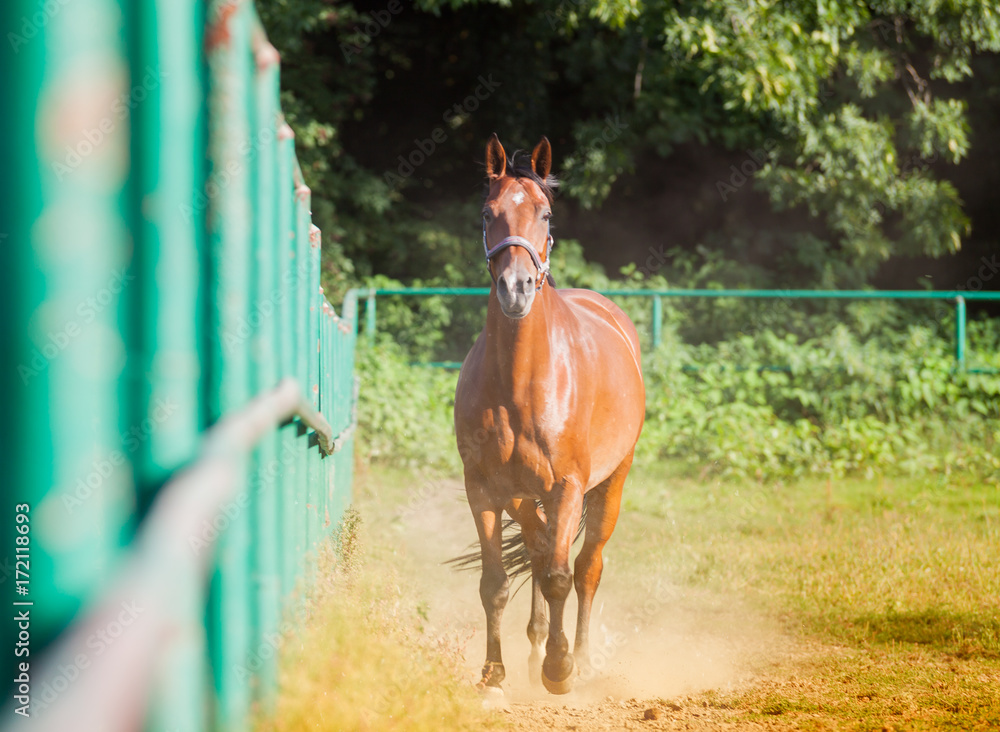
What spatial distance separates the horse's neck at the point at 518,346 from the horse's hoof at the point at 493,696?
4.10 ft

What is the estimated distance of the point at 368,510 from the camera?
6.57m

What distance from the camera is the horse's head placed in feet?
11.4

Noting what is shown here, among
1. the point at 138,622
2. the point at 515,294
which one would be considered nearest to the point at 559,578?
the point at 515,294

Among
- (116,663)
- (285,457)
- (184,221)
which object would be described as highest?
(184,221)

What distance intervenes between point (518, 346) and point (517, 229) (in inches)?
18.9

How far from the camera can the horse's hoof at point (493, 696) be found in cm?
365

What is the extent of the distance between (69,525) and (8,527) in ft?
0.20

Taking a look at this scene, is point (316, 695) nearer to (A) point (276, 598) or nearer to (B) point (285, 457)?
(A) point (276, 598)

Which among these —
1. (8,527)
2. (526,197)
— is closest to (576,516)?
(526,197)

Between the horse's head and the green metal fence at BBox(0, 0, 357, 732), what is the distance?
1.76 metres

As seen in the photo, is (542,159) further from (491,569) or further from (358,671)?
(358,671)

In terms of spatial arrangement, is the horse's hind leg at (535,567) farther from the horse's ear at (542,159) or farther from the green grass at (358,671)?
the horse's ear at (542,159)

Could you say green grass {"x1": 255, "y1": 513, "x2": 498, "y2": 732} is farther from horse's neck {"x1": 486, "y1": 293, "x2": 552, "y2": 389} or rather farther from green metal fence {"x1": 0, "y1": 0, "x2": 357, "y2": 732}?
horse's neck {"x1": 486, "y1": 293, "x2": 552, "y2": 389}

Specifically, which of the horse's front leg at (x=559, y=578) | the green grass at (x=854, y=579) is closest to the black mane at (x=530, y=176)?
the horse's front leg at (x=559, y=578)
